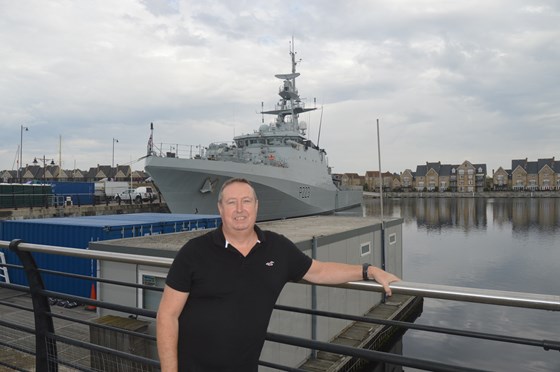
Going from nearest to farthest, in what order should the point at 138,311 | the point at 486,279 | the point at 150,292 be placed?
the point at 138,311 < the point at 150,292 < the point at 486,279

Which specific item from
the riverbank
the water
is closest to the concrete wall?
the water

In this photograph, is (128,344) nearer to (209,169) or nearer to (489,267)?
(209,169)

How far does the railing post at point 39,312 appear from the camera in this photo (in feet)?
9.29

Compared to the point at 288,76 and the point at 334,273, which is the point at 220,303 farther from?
the point at 288,76

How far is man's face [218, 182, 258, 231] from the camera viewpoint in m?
1.99

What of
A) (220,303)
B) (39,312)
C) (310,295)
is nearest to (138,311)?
(220,303)

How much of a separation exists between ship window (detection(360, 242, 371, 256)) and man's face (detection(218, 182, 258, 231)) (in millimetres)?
11188

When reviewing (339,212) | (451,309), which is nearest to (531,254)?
(451,309)

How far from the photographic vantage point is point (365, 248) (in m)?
13.3

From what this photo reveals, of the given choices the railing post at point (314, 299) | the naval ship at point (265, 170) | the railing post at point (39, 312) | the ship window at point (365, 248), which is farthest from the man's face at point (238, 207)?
the naval ship at point (265, 170)

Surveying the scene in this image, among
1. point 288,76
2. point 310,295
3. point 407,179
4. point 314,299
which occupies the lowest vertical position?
point 314,299

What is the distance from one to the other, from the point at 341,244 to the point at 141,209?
29593mm

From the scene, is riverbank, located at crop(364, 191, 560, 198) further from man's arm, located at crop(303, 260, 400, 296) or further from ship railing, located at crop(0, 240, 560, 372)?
man's arm, located at crop(303, 260, 400, 296)

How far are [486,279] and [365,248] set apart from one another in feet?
41.3
